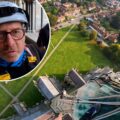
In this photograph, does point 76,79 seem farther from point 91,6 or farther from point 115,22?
point 91,6

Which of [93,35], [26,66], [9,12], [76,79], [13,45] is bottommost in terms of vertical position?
[76,79]

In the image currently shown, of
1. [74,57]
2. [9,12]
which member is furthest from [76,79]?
[9,12]

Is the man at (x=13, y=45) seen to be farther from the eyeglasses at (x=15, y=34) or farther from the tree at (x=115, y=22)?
the tree at (x=115, y=22)

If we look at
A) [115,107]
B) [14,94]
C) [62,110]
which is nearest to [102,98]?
[115,107]

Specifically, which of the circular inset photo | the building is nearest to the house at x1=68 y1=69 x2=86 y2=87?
the building

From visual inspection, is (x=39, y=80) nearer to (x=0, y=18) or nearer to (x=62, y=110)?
(x=62, y=110)

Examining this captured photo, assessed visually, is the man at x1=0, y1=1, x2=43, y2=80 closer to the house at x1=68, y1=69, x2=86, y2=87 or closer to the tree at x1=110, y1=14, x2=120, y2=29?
the house at x1=68, y1=69, x2=86, y2=87
